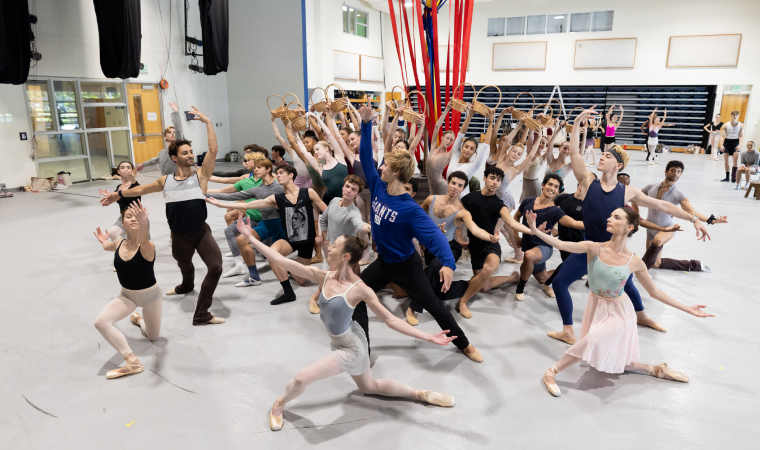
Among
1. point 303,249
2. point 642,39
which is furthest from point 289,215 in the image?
point 642,39

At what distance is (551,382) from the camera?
315cm

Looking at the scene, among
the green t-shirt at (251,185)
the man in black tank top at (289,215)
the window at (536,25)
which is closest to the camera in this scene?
the man in black tank top at (289,215)

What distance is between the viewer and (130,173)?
15.6 ft

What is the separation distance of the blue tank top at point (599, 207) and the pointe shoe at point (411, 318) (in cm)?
165

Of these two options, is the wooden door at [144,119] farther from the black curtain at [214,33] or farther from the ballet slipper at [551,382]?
the ballet slipper at [551,382]

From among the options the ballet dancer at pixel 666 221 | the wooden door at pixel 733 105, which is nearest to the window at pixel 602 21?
the wooden door at pixel 733 105

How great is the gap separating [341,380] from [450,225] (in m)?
1.81

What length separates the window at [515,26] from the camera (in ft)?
60.9

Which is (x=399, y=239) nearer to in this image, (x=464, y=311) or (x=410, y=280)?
(x=410, y=280)

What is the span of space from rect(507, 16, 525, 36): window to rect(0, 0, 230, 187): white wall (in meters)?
12.1

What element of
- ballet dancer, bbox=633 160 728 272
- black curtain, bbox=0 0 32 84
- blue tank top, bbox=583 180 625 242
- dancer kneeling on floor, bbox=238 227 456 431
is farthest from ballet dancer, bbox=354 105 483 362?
black curtain, bbox=0 0 32 84

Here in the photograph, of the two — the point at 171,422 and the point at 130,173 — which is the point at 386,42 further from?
the point at 171,422

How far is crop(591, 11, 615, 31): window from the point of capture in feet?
56.6

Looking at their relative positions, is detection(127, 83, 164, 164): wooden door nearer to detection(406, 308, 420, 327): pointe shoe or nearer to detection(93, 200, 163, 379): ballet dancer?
detection(93, 200, 163, 379): ballet dancer
